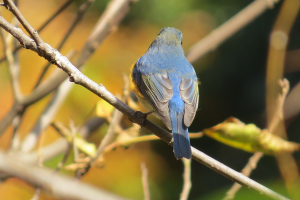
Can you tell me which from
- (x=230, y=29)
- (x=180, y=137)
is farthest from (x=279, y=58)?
(x=180, y=137)

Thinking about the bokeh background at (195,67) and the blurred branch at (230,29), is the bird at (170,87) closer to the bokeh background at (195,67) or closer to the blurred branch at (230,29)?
the blurred branch at (230,29)

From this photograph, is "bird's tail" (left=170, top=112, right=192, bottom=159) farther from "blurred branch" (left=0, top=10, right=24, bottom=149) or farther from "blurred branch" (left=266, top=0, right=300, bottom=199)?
"blurred branch" (left=266, top=0, right=300, bottom=199)

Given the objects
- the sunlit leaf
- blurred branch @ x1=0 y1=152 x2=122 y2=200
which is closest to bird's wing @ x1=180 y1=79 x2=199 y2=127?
the sunlit leaf

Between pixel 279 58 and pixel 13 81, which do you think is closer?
pixel 13 81

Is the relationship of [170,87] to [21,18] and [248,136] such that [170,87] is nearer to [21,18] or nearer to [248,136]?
[248,136]

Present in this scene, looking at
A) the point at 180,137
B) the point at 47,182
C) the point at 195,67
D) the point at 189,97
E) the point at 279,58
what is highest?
the point at 195,67

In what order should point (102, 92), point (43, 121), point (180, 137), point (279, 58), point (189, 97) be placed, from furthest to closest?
point (279, 58) → point (43, 121) → point (189, 97) → point (180, 137) → point (102, 92)

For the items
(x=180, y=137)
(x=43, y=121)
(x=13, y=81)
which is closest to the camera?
(x=180, y=137)

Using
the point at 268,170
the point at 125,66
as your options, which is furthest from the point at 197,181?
the point at 125,66

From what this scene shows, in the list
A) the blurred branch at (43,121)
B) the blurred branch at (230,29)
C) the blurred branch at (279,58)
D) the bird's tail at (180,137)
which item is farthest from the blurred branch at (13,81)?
the blurred branch at (279,58)
